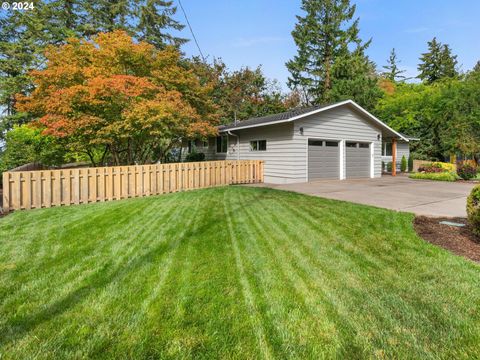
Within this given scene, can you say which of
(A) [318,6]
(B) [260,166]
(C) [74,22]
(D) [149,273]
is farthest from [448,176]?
(C) [74,22]

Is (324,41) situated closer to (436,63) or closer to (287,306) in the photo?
(436,63)

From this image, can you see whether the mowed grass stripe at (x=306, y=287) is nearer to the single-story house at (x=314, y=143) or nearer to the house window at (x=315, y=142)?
the single-story house at (x=314, y=143)

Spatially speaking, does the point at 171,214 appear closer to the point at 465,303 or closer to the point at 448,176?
the point at 465,303

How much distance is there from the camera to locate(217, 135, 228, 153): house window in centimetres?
1732

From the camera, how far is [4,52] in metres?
21.8

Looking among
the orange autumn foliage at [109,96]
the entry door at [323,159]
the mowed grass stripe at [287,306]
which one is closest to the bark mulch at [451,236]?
the mowed grass stripe at [287,306]

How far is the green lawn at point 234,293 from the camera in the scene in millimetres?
1943

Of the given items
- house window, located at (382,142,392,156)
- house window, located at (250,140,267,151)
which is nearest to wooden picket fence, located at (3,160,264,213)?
house window, located at (250,140,267,151)

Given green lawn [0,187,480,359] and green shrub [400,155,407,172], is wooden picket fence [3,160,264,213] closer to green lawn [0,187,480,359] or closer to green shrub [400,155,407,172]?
green lawn [0,187,480,359]

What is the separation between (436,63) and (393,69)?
7.10 meters

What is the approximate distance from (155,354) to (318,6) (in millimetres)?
34559

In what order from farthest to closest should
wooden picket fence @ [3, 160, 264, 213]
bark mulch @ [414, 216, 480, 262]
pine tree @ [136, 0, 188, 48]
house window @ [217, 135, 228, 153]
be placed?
pine tree @ [136, 0, 188, 48]
house window @ [217, 135, 228, 153]
wooden picket fence @ [3, 160, 264, 213]
bark mulch @ [414, 216, 480, 262]

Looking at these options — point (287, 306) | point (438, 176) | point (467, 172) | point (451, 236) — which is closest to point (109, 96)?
point (287, 306)

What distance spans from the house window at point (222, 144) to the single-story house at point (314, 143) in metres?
0.50
